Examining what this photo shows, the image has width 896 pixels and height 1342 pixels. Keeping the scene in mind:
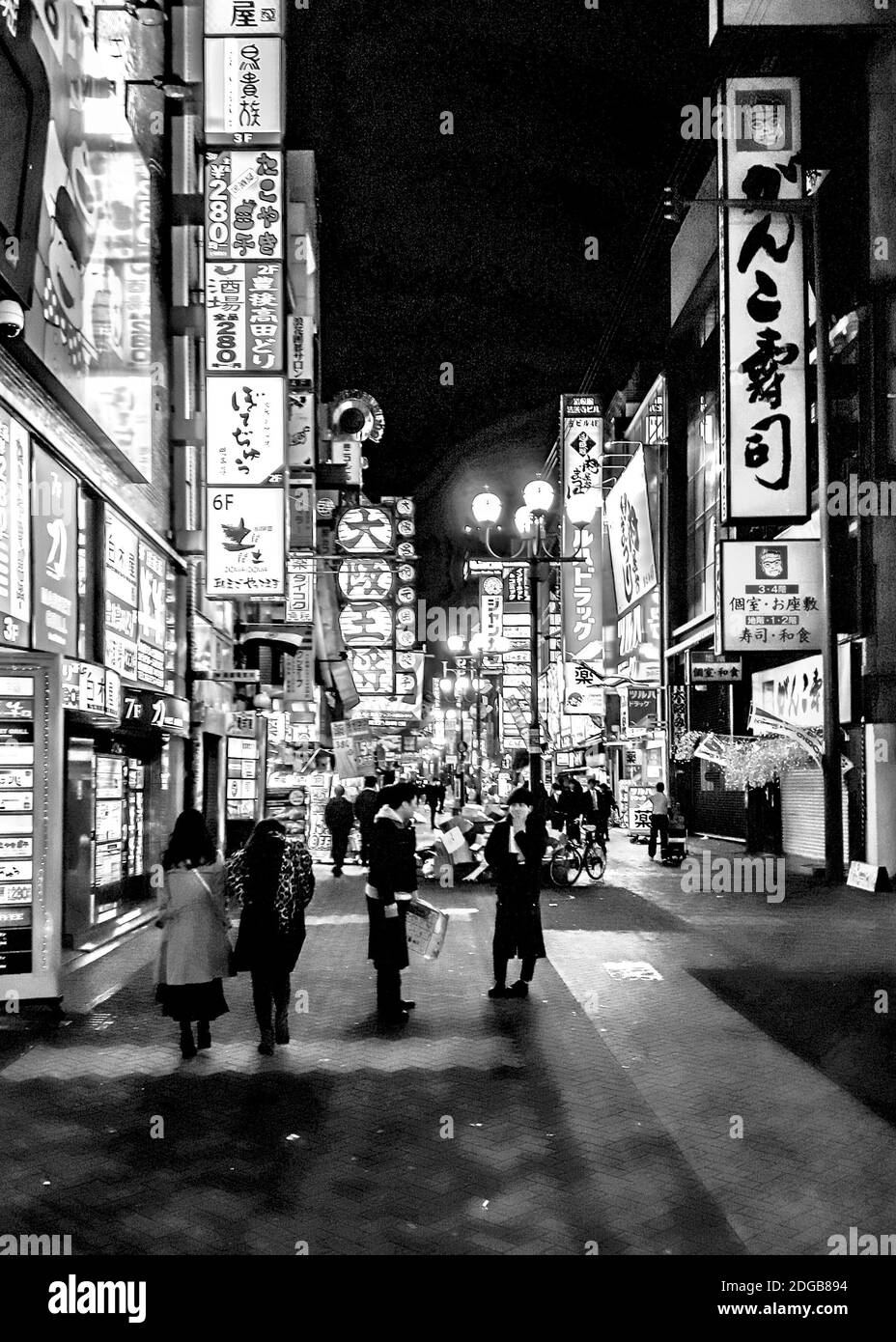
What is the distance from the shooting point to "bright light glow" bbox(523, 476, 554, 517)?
75.2 feet

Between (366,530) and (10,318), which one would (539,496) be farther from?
(10,318)

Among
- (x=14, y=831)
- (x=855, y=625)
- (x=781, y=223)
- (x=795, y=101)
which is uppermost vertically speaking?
(x=795, y=101)

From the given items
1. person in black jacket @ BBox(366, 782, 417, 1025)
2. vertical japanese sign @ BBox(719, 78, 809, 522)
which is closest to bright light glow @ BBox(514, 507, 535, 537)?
vertical japanese sign @ BBox(719, 78, 809, 522)

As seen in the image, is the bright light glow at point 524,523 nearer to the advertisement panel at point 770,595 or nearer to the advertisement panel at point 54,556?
the advertisement panel at point 770,595

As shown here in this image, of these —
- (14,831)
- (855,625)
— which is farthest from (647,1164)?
(855,625)

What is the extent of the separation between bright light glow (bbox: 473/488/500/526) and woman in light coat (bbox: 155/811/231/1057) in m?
16.2

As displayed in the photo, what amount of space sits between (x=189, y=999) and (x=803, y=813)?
1967cm

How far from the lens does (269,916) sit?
8984mm

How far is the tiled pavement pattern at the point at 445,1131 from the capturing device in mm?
5469

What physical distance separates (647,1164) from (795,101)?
57.8 ft

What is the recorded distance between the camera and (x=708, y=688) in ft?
113

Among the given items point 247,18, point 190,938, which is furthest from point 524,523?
point 190,938
